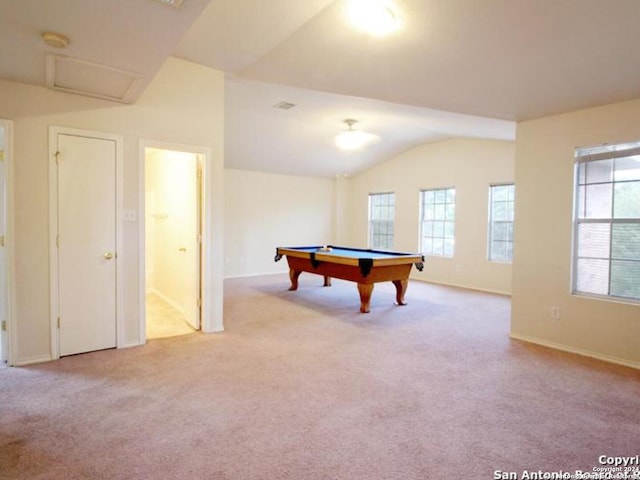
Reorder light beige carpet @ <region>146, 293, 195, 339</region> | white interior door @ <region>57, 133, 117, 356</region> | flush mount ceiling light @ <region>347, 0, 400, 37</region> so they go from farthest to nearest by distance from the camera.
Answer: light beige carpet @ <region>146, 293, 195, 339</region>, white interior door @ <region>57, 133, 117, 356</region>, flush mount ceiling light @ <region>347, 0, 400, 37</region>

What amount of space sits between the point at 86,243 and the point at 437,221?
20.9ft

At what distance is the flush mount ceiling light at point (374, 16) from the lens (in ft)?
7.92

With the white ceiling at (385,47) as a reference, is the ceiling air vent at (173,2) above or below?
below

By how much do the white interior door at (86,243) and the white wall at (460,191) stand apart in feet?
19.5

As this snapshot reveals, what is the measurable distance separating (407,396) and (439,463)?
0.70 m

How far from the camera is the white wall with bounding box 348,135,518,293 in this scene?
6.53m

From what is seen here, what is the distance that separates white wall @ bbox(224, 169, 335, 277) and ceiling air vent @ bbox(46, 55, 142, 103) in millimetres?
4623

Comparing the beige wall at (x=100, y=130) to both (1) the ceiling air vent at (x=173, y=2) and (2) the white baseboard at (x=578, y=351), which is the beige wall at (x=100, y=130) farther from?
(2) the white baseboard at (x=578, y=351)

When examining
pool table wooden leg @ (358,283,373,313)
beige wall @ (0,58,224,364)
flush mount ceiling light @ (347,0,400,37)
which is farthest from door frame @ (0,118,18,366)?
pool table wooden leg @ (358,283,373,313)

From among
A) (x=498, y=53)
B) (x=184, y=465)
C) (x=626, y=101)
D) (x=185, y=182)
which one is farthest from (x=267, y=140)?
(x=184, y=465)

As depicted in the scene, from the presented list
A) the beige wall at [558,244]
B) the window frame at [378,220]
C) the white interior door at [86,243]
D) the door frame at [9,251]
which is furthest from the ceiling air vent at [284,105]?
the window frame at [378,220]

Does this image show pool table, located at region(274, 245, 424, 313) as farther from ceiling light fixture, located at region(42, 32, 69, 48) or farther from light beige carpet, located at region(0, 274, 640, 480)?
ceiling light fixture, located at region(42, 32, 69, 48)

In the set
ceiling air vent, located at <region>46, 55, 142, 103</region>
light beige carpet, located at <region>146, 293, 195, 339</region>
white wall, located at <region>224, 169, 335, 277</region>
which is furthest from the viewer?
white wall, located at <region>224, 169, 335, 277</region>

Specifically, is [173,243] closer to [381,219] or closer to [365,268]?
[365,268]
